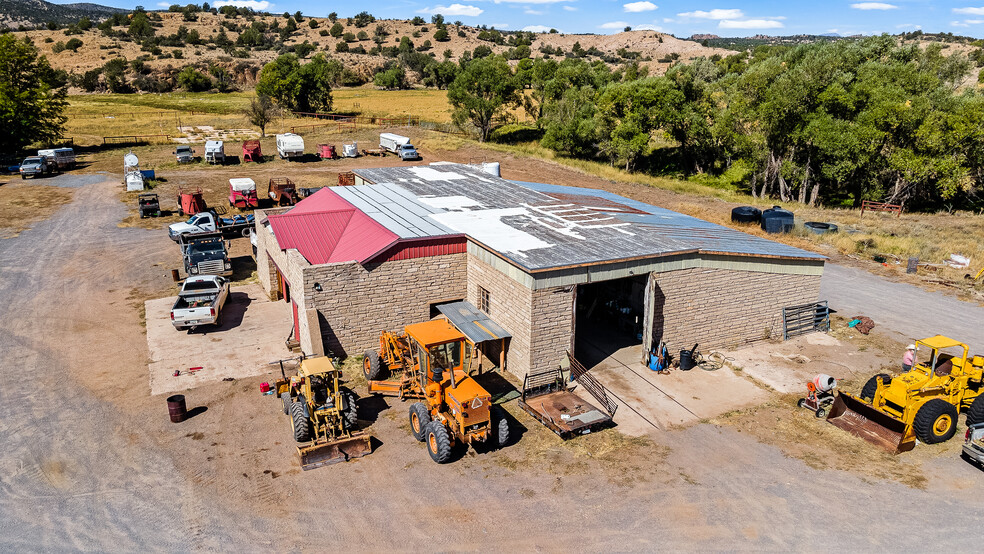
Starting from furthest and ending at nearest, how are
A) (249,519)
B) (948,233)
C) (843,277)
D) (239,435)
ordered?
1. (948,233)
2. (843,277)
3. (239,435)
4. (249,519)

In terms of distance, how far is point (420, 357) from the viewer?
17859 mm

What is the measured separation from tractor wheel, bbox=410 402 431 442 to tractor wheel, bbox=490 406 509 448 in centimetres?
178

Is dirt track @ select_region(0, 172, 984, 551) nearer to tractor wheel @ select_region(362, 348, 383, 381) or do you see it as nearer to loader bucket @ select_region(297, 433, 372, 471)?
loader bucket @ select_region(297, 433, 372, 471)

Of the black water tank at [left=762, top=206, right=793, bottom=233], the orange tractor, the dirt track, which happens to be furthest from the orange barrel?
the black water tank at [left=762, top=206, right=793, bottom=233]

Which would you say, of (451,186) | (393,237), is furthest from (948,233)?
(393,237)

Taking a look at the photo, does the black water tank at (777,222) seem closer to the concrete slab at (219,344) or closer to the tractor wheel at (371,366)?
the tractor wheel at (371,366)

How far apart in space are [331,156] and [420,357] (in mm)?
50114

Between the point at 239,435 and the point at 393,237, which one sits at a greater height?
the point at 393,237

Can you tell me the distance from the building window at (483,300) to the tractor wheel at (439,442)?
6.63 meters

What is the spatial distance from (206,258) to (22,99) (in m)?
48.8

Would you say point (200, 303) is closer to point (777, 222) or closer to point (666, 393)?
point (666, 393)

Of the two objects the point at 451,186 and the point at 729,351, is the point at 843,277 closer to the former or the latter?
the point at 729,351

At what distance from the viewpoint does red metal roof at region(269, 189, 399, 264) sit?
74.5ft

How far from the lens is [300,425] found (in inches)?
634
